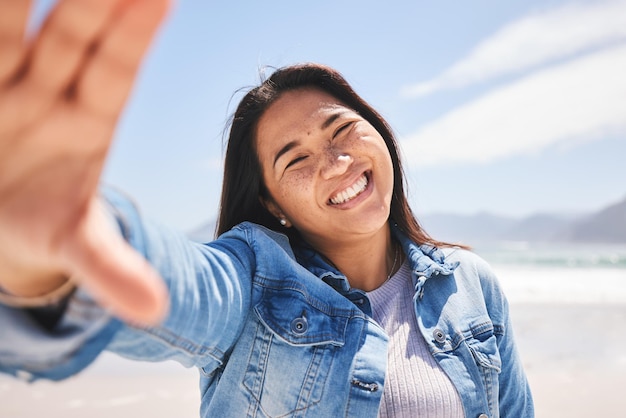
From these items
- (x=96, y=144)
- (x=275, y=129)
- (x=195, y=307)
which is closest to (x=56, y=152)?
(x=96, y=144)

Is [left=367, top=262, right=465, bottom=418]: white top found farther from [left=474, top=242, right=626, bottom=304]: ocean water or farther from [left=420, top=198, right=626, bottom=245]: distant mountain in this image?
[left=420, top=198, right=626, bottom=245]: distant mountain

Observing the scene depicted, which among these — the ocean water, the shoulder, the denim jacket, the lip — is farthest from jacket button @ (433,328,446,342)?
the ocean water

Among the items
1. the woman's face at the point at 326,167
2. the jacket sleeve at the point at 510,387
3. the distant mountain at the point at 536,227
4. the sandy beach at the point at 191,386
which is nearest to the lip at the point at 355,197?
the woman's face at the point at 326,167

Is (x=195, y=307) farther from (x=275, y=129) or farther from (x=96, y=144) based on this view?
(x=275, y=129)

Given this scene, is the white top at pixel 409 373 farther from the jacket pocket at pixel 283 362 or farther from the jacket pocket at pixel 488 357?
the jacket pocket at pixel 283 362

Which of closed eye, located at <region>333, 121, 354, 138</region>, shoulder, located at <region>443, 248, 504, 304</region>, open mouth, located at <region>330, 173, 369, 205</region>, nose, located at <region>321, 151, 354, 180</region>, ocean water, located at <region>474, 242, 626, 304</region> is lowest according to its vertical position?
shoulder, located at <region>443, 248, 504, 304</region>

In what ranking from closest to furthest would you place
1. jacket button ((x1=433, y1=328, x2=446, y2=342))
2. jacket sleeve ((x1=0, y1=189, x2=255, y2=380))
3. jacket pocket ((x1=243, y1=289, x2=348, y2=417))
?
jacket sleeve ((x1=0, y1=189, x2=255, y2=380))
jacket pocket ((x1=243, y1=289, x2=348, y2=417))
jacket button ((x1=433, y1=328, x2=446, y2=342))

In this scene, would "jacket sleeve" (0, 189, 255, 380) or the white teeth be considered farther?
the white teeth

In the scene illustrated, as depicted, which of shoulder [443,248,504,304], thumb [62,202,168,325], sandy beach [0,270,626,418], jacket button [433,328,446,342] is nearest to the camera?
thumb [62,202,168,325]

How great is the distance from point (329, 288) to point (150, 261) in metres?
0.91

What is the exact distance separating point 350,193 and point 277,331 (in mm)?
681

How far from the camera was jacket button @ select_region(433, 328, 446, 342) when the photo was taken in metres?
1.93

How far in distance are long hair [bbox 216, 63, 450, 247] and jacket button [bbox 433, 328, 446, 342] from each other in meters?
0.54

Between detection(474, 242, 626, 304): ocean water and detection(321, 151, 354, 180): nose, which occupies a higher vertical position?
detection(474, 242, 626, 304): ocean water
